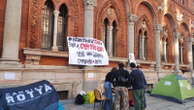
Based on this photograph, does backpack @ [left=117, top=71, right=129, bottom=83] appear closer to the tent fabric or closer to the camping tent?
the tent fabric

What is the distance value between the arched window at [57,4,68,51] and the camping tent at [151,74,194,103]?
577 centimetres

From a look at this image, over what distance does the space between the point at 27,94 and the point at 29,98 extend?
4.0 inches

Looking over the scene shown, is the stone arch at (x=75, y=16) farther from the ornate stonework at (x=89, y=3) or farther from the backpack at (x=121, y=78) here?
the backpack at (x=121, y=78)

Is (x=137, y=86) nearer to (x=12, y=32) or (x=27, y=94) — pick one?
(x=27, y=94)

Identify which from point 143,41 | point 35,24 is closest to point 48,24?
point 35,24

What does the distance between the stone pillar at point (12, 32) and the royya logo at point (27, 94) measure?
4.18 metres

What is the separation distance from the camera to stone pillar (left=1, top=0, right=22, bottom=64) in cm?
814

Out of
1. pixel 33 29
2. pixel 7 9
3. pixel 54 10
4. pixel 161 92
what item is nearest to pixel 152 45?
pixel 161 92

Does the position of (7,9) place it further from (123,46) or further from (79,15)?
(123,46)

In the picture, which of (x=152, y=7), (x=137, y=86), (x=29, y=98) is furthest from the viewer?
(x=152, y=7)

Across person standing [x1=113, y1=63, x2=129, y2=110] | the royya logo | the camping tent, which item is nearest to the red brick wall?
the camping tent

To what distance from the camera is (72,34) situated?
11.0 m

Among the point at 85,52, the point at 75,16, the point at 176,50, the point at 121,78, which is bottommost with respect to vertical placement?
the point at 121,78

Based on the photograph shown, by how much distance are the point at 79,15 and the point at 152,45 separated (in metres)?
8.20
